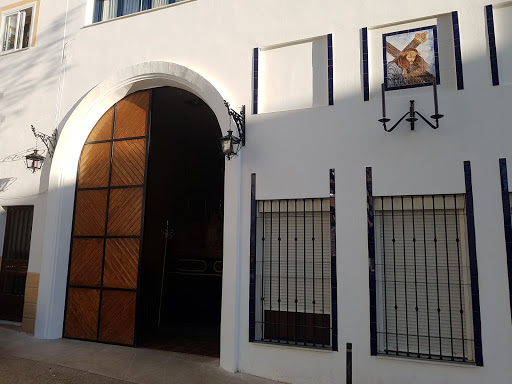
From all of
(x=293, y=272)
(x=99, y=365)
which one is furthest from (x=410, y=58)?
(x=99, y=365)

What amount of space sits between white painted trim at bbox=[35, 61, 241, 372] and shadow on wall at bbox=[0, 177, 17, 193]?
1360 millimetres

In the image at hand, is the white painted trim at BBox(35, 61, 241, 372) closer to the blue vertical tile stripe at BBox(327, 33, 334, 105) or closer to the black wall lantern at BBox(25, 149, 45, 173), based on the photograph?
the black wall lantern at BBox(25, 149, 45, 173)

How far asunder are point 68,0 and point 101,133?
3275mm

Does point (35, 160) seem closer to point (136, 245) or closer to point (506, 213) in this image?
point (136, 245)

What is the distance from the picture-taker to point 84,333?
762 cm

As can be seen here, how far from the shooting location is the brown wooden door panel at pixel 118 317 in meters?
7.25

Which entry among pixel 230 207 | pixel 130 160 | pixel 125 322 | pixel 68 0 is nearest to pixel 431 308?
pixel 230 207

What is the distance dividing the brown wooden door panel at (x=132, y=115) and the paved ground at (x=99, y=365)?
4.10 m

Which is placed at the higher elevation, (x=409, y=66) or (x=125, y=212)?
(x=409, y=66)

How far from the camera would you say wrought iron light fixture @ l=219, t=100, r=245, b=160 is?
6145 mm

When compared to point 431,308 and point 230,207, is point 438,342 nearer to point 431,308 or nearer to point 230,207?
point 431,308

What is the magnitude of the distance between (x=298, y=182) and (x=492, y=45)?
3230 millimetres

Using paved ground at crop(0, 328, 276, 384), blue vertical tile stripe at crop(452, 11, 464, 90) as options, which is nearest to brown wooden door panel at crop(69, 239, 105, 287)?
paved ground at crop(0, 328, 276, 384)

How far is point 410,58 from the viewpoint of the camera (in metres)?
5.75
